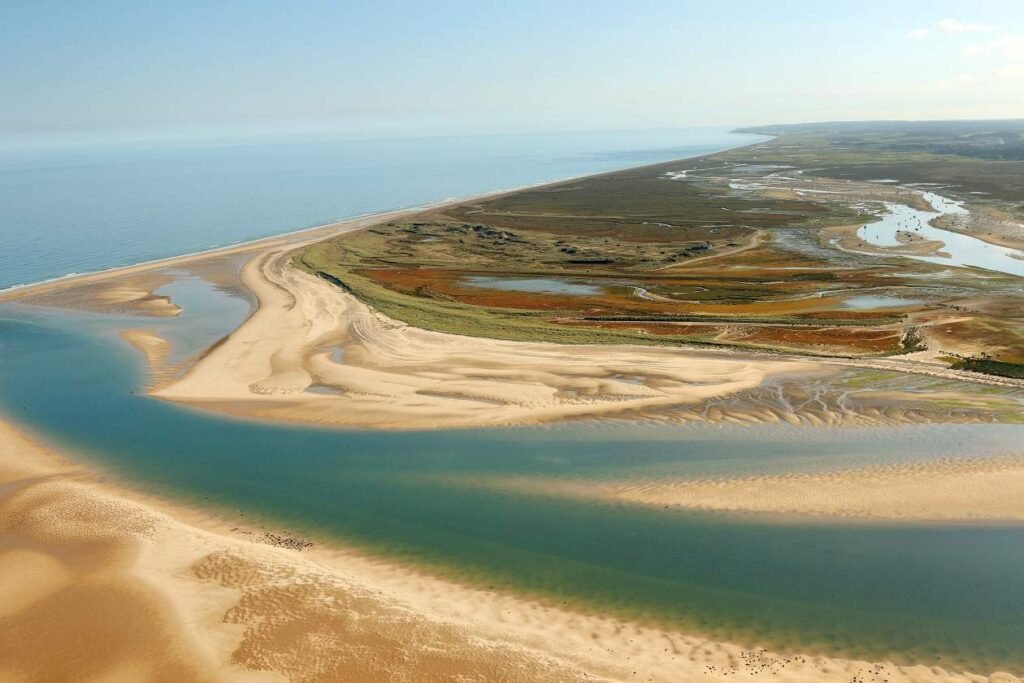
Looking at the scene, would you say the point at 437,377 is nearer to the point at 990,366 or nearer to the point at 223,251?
the point at 990,366

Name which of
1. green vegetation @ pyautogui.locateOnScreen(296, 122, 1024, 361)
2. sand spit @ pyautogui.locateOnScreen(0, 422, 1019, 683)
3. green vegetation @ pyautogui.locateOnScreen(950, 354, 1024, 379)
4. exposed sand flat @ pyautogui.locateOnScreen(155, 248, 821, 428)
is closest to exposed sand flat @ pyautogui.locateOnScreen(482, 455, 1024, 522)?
exposed sand flat @ pyautogui.locateOnScreen(155, 248, 821, 428)

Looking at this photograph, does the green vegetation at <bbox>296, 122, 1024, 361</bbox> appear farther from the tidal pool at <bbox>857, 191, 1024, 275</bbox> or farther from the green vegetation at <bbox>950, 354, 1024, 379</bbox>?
the tidal pool at <bbox>857, 191, 1024, 275</bbox>

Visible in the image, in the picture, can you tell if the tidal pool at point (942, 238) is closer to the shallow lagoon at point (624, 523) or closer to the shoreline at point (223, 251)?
the shallow lagoon at point (624, 523)

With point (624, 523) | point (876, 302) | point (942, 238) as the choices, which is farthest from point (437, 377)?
point (942, 238)

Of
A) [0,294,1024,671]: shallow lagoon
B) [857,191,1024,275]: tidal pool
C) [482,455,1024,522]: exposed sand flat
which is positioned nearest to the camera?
[0,294,1024,671]: shallow lagoon

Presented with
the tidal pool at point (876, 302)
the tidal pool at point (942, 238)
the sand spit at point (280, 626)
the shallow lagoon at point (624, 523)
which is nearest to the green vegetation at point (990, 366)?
the shallow lagoon at point (624, 523)

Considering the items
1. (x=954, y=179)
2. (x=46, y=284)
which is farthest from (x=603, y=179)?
(x=46, y=284)

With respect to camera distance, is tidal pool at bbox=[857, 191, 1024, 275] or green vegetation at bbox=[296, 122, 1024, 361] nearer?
green vegetation at bbox=[296, 122, 1024, 361]
